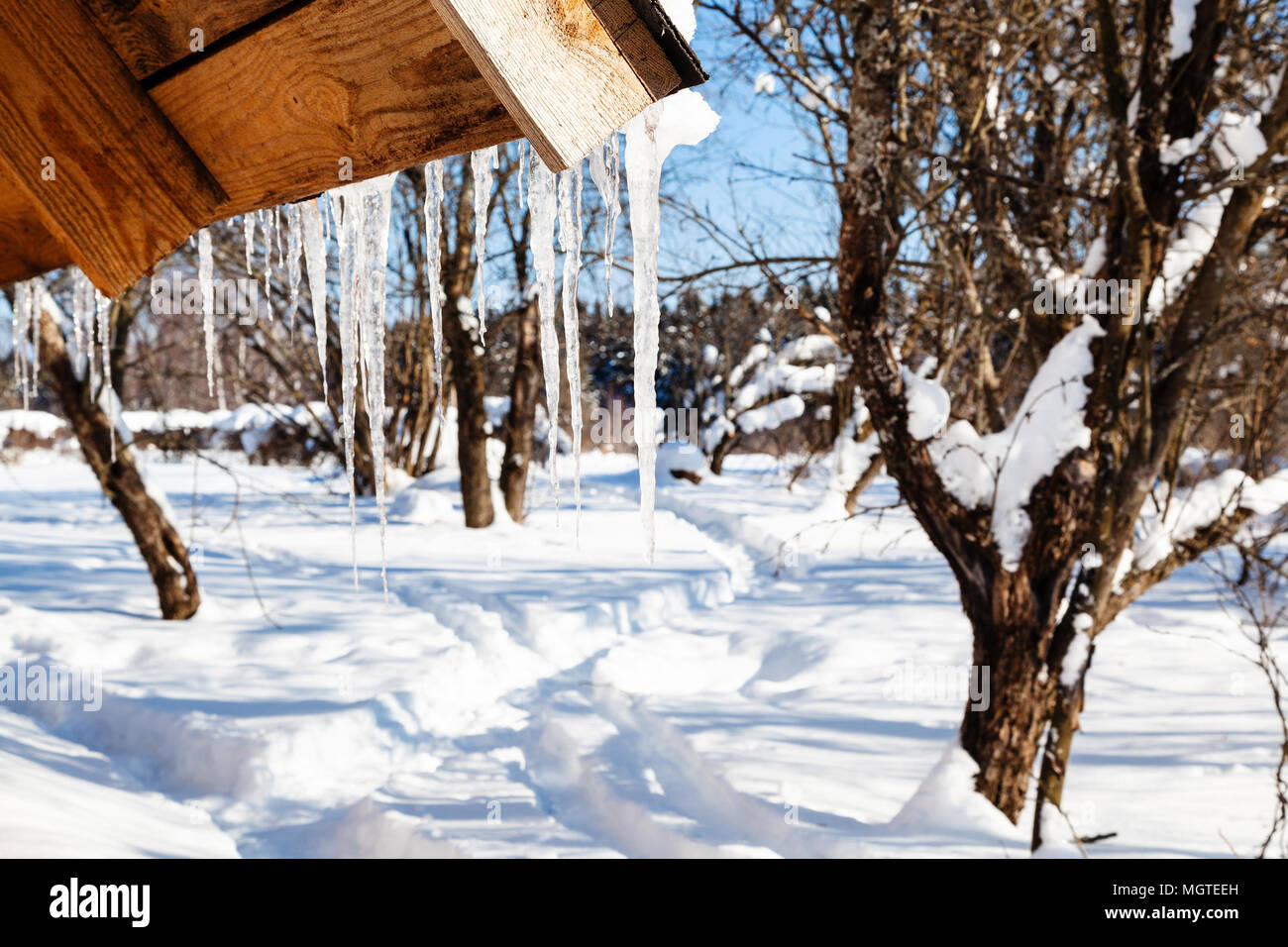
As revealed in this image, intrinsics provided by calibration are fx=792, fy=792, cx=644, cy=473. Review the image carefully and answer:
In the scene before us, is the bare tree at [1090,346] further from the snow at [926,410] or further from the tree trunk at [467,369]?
the tree trunk at [467,369]

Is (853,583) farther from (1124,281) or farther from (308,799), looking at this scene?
(308,799)

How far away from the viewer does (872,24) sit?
3.25m

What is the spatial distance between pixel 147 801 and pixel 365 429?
343 inches

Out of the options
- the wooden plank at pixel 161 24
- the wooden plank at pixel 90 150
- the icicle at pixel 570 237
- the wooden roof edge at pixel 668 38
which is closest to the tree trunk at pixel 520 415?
the icicle at pixel 570 237

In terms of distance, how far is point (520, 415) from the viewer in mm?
10180

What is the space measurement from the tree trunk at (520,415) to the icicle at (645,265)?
8341 mm

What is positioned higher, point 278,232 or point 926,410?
point 278,232

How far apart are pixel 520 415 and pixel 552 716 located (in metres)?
6.14

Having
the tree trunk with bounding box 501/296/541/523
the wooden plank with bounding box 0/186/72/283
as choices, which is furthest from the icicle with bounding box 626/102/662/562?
the tree trunk with bounding box 501/296/541/523
